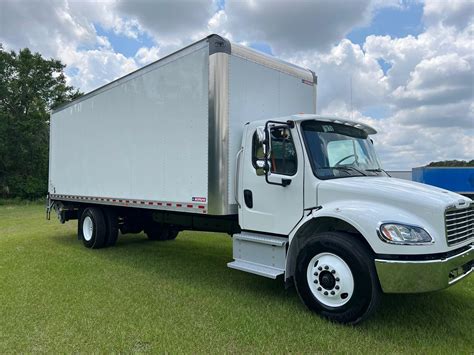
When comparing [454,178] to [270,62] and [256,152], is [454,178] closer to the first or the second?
[270,62]

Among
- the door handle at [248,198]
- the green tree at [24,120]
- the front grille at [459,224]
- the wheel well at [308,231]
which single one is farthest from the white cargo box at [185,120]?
the green tree at [24,120]

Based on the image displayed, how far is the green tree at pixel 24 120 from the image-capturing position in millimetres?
34969

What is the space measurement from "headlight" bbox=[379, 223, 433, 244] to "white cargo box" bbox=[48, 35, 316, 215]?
2380 millimetres

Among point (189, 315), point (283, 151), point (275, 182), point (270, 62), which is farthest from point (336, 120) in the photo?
point (189, 315)

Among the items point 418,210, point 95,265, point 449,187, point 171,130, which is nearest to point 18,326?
point 95,265

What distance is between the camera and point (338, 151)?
5.42 metres

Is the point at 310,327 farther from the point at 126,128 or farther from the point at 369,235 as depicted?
the point at 126,128

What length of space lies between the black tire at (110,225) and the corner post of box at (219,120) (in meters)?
4.51

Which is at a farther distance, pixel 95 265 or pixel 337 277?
pixel 95 265

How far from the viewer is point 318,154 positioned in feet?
16.9

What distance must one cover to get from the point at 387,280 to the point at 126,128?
5805mm

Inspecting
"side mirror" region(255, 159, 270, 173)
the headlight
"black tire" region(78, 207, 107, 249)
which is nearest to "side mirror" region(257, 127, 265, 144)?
"side mirror" region(255, 159, 270, 173)

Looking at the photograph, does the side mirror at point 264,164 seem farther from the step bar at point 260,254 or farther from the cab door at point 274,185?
the step bar at point 260,254

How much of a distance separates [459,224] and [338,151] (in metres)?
1.74
